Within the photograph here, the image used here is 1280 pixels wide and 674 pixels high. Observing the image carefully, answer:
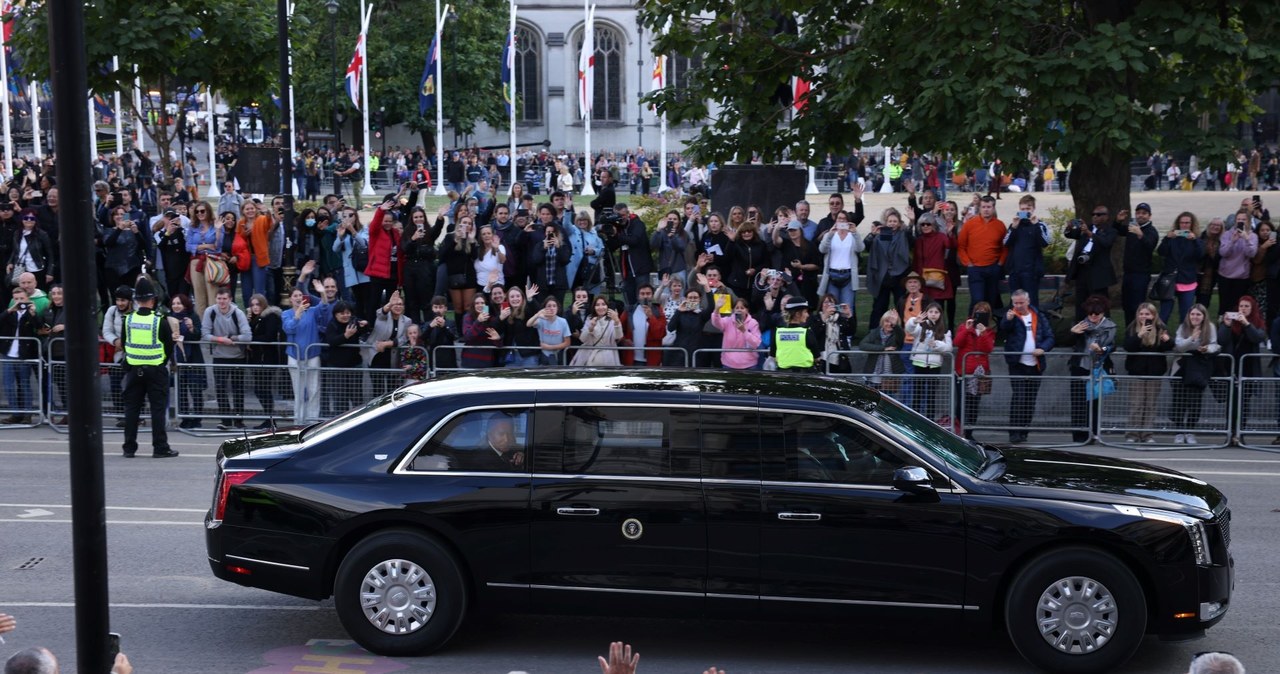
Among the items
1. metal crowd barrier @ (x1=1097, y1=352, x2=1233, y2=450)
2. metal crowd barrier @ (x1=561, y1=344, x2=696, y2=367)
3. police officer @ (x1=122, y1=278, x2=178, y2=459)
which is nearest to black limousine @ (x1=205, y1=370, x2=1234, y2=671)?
police officer @ (x1=122, y1=278, x2=178, y2=459)

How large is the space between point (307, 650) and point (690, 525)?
95.3 inches

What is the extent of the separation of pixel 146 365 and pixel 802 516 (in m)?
8.55

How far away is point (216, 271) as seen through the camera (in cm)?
1877

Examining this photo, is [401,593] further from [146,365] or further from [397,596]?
[146,365]

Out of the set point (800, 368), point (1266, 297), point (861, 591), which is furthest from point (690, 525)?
point (1266, 297)

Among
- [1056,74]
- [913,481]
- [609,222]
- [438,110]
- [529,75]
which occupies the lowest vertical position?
[913,481]

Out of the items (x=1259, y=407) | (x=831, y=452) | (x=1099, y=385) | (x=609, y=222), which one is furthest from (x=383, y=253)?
(x=831, y=452)

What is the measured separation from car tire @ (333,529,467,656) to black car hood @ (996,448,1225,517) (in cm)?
323

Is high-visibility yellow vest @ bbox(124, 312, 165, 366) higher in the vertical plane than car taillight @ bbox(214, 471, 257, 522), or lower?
higher

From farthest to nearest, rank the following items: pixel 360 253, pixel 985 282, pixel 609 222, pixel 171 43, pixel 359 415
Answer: pixel 171 43 → pixel 609 222 → pixel 360 253 → pixel 985 282 → pixel 359 415

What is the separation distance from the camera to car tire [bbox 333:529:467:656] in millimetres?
8312

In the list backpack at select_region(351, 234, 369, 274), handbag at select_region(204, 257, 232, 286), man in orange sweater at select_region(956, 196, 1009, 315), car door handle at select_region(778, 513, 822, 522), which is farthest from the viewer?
backpack at select_region(351, 234, 369, 274)

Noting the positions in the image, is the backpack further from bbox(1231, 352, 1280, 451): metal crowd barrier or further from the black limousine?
bbox(1231, 352, 1280, 451): metal crowd barrier

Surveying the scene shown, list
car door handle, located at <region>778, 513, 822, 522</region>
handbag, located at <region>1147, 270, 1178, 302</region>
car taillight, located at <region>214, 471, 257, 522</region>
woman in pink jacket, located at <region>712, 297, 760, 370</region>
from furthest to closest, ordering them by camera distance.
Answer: handbag, located at <region>1147, 270, 1178, 302</region>, woman in pink jacket, located at <region>712, 297, 760, 370</region>, car taillight, located at <region>214, 471, 257, 522</region>, car door handle, located at <region>778, 513, 822, 522</region>
